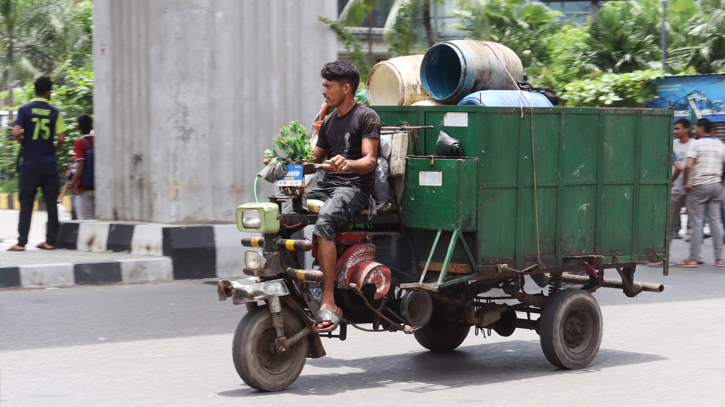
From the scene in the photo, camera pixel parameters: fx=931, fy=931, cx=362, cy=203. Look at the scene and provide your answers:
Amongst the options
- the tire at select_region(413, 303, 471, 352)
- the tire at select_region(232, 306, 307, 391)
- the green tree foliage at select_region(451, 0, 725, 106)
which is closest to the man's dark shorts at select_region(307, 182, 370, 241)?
the tire at select_region(232, 306, 307, 391)

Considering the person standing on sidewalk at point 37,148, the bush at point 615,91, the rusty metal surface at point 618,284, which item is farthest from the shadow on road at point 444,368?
the bush at point 615,91

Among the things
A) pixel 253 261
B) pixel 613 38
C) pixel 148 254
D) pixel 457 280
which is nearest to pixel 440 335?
pixel 457 280

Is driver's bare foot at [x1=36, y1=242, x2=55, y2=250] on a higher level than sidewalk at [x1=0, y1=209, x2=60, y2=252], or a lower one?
higher

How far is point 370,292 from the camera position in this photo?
18.0 ft

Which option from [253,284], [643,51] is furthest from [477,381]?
[643,51]

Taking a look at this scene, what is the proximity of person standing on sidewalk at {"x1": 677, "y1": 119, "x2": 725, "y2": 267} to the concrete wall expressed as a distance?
458 cm

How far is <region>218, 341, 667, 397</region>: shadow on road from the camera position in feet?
17.7

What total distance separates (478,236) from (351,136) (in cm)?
94

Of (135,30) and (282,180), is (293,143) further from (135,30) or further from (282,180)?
(135,30)

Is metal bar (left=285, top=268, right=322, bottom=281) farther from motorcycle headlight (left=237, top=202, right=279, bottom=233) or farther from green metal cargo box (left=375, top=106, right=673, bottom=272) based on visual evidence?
green metal cargo box (left=375, top=106, right=673, bottom=272)

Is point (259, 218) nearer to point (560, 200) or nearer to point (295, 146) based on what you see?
point (295, 146)

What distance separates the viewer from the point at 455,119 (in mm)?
5473

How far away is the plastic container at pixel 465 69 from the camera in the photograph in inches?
238

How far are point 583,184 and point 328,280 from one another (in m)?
1.81
